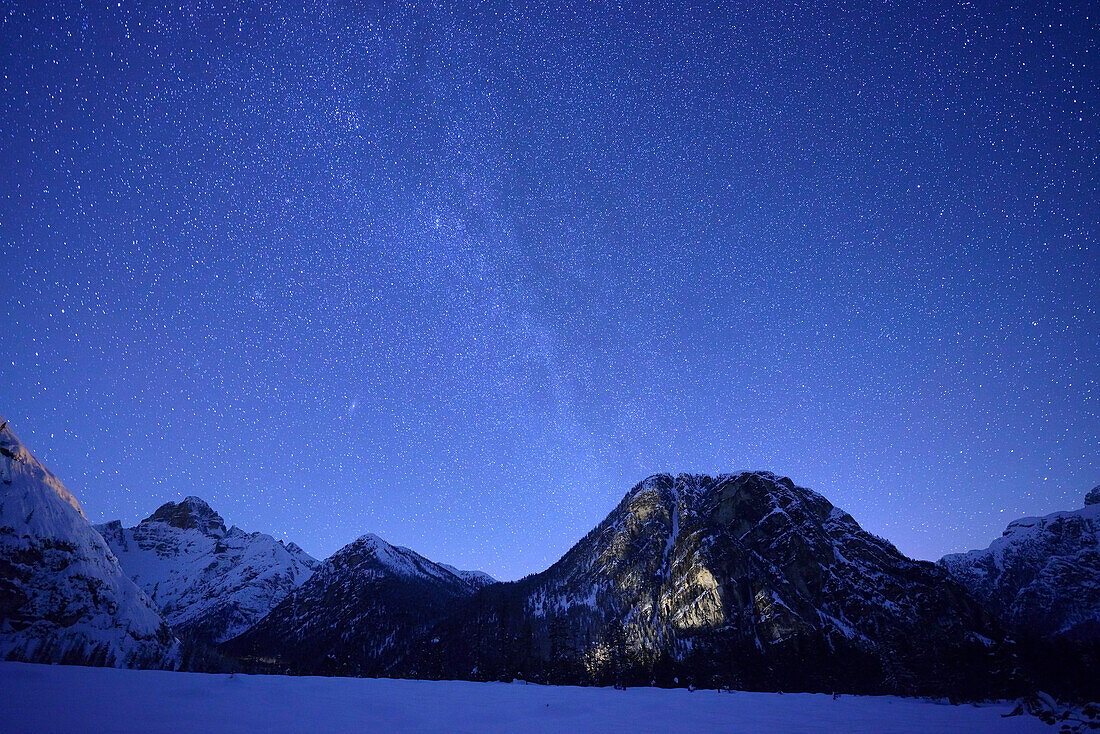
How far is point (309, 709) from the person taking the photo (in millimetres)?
13461

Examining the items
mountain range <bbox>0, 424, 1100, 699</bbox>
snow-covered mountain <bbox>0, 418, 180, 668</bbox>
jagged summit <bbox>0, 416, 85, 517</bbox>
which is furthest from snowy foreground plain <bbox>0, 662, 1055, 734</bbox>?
jagged summit <bbox>0, 416, 85, 517</bbox>

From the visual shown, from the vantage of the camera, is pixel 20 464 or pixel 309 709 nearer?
pixel 309 709

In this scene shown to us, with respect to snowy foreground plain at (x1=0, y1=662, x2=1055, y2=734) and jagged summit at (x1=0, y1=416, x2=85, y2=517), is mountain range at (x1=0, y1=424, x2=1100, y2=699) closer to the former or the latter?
jagged summit at (x1=0, y1=416, x2=85, y2=517)

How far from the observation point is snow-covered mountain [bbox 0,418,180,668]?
6325 cm

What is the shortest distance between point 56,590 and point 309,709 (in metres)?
89.7

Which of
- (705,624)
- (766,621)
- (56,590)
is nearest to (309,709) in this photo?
(56,590)

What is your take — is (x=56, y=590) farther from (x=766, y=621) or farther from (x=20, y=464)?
(x=766, y=621)

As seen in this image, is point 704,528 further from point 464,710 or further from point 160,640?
point 464,710

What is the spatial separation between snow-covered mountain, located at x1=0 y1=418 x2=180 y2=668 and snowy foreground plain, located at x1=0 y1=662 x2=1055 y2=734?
243 feet

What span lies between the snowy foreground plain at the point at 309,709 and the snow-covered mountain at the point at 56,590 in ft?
243

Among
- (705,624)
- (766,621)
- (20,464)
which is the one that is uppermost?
(20,464)

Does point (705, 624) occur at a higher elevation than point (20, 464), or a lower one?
lower

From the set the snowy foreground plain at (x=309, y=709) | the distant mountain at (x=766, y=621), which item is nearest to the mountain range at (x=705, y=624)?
the distant mountain at (x=766, y=621)

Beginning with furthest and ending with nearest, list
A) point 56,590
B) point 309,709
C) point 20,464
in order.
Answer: point 20,464 → point 56,590 → point 309,709
